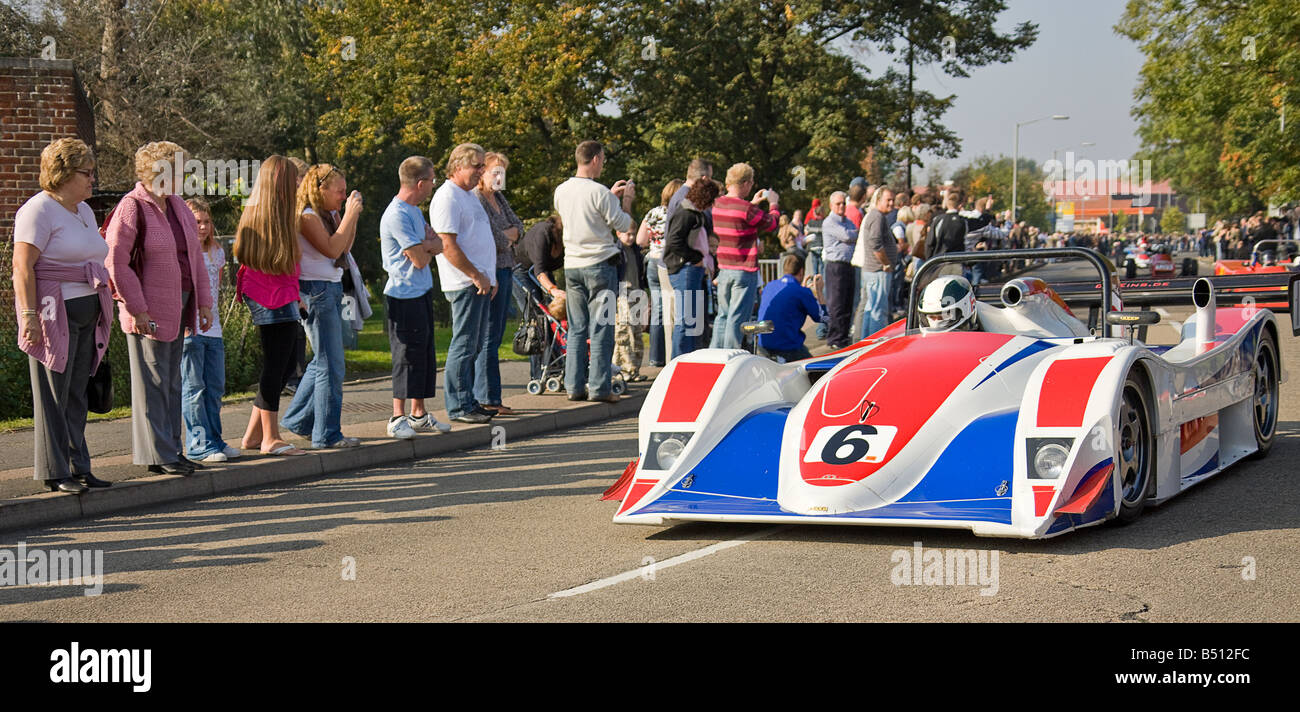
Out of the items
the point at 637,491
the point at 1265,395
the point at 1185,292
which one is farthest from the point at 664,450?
the point at 1185,292

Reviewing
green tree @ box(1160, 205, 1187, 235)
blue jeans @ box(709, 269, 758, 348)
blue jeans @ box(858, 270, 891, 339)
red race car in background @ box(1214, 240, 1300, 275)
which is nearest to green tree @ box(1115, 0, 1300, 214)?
red race car in background @ box(1214, 240, 1300, 275)

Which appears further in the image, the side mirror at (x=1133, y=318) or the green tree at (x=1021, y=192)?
the green tree at (x=1021, y=192)

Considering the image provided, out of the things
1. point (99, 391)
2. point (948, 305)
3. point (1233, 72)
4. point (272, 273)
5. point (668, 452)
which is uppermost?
point (1233, 72)

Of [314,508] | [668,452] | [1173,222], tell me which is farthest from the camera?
[1173,222]

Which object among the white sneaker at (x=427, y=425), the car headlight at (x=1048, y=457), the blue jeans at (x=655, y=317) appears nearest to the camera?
the car headlight at (x=1048, y=457)

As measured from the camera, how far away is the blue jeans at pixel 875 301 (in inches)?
674

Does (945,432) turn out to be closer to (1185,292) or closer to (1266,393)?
(1266,393)

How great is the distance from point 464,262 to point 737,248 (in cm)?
309

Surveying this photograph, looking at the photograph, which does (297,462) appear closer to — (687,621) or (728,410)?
(728,410)

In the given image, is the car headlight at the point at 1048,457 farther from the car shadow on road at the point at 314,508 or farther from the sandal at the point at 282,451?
the sandal at the point at 282,451

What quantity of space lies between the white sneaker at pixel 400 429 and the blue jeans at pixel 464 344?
2.62 feet

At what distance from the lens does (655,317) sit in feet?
50.0

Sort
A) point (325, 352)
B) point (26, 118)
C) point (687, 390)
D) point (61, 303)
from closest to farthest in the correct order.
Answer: point (687, 390), point (61, 303), point (325, 352), point (26, 118)

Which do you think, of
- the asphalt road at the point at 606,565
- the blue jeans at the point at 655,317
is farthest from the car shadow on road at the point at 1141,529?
the blue jeans at the point at 655,317
